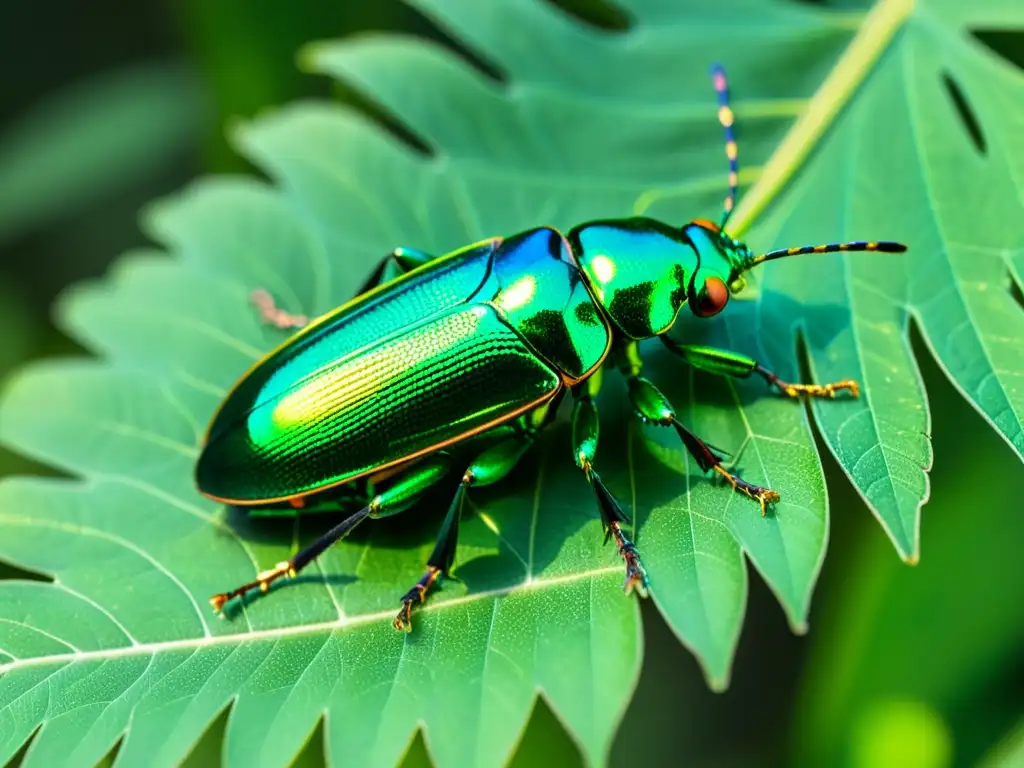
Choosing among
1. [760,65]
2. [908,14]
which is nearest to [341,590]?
[760,65]

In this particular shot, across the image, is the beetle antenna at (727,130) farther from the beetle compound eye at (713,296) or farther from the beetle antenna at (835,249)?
the beetle compound eye at (713,296)

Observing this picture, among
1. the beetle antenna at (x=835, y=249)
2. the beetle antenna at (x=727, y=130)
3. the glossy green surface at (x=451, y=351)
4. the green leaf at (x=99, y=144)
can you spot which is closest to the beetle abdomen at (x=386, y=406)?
the glossy green surface at (x=451, y=351)

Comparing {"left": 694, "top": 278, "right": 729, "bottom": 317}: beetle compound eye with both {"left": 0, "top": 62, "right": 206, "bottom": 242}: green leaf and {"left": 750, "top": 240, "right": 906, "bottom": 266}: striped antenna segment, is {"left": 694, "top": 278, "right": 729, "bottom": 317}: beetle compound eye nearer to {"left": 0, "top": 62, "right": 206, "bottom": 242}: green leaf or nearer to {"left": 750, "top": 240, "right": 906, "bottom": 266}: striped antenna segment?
{"left": 750, "top": 240, "right": 906, "bottom": 266}: striped antenna segment

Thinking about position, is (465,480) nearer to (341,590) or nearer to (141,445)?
(341,590)

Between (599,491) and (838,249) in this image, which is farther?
(838,249)

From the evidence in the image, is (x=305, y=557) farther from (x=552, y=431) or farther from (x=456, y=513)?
(x=552, y=431)

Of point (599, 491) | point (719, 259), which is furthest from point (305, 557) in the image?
point (719, 259)

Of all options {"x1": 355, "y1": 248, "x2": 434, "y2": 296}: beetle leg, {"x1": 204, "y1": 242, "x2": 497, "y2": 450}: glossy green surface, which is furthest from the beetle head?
{"x1": 355, "y1": 248, "x2": 434, "y2": 296}: beetle leg
